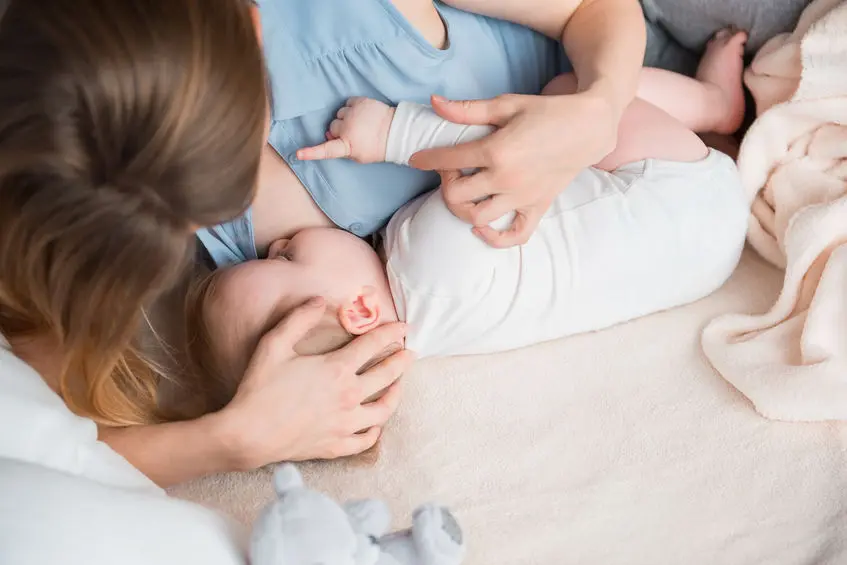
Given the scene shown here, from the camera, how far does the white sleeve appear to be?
0.87 m

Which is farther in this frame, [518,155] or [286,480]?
[518,155]

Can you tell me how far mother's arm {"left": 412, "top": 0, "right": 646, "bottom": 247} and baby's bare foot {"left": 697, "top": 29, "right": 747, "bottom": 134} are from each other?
18 centimetres

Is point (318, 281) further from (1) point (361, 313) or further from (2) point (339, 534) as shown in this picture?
(2) point (339, 534)

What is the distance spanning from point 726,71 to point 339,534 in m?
0.77

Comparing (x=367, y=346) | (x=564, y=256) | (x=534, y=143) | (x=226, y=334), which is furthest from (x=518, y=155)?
(x=226, y=334)

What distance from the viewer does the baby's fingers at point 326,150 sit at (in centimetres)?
89

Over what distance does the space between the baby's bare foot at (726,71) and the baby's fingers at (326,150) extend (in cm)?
49

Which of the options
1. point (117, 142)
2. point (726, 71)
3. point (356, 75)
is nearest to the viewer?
point (117, 142)

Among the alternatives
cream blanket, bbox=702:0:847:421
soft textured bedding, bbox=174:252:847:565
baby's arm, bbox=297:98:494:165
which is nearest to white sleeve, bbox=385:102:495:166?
baby's arm, bbox=297:98:494:165

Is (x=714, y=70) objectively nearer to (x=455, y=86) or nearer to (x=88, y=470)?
(x=455, y=86)

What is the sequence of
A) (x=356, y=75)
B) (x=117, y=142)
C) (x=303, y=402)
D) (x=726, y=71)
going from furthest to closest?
(x=726, y=71), (x=356, y=75), (x=303, y=402), (x=117, y=142)

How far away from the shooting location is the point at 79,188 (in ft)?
1.91

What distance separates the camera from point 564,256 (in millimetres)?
913

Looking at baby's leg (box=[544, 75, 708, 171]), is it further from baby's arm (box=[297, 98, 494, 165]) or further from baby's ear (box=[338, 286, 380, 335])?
baby's ear (box=[338, 286, 380, 335])
